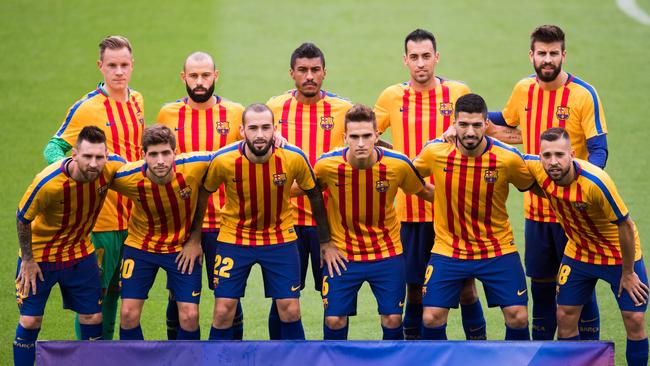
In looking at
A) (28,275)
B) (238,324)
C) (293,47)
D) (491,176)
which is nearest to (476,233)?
(491,176)

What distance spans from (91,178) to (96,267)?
2.54 ft

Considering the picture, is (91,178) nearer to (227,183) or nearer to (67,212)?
(67,212)

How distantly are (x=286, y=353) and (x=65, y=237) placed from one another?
1.85 meters

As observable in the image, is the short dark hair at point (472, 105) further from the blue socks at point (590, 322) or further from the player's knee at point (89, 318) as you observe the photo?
the player's knee at point (89, 318)

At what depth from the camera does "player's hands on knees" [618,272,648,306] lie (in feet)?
24.3

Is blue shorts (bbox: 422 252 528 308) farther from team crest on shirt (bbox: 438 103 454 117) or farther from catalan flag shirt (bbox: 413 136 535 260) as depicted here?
team crest on shirt (bbox: 438 103 454 117)

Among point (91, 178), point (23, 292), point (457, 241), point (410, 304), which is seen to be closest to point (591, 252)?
point (457, 241)

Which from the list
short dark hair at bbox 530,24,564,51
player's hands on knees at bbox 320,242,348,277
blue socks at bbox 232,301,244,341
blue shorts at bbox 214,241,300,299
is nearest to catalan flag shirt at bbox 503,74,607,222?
short dark hair at bbox 530,24,564,51

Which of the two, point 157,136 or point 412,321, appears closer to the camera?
point 157,136

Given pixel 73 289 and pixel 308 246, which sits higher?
pixel 308 246

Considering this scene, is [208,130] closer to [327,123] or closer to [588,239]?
[327,123]

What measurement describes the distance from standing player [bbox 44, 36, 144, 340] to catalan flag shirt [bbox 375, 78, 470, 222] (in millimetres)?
2007

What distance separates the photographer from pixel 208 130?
8211mm

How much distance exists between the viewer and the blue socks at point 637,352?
7.57 m
